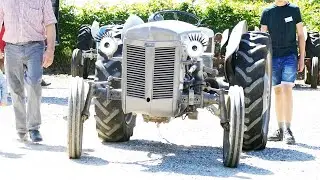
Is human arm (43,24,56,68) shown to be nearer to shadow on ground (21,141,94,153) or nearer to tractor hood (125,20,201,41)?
shadow on ground (21,141,94,153)

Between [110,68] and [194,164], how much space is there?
1434mm

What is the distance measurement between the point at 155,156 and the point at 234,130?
1.20 m

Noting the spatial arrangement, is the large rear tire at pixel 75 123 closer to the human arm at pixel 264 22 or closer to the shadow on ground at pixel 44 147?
the shadow on ground at pixel 44 147

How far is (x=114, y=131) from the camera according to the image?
10.6 meters

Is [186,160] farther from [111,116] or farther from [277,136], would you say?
[277,136]

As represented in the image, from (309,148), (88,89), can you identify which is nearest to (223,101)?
(88,89)

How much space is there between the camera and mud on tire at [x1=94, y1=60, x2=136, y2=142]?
10.0 m

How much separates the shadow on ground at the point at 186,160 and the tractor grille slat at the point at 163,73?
26.9 inches

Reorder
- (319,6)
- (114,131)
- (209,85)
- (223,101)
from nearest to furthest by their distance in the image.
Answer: (223,101) < (209,85) < (114,131) < (319,6)

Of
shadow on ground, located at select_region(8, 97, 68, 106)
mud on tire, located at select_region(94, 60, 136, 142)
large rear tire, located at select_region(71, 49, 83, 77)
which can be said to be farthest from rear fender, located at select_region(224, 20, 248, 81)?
large rear tire, located at select_region(71, 49, 83, 77)

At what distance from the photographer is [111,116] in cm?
1038

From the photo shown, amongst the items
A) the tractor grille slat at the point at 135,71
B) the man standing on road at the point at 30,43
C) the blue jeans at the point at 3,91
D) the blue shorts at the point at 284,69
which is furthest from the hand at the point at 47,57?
the blue shorts at the point at 284,69

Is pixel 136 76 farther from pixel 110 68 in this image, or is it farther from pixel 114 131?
pixel 114 131

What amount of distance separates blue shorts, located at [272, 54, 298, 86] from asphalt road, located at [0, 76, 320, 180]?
75 cm
